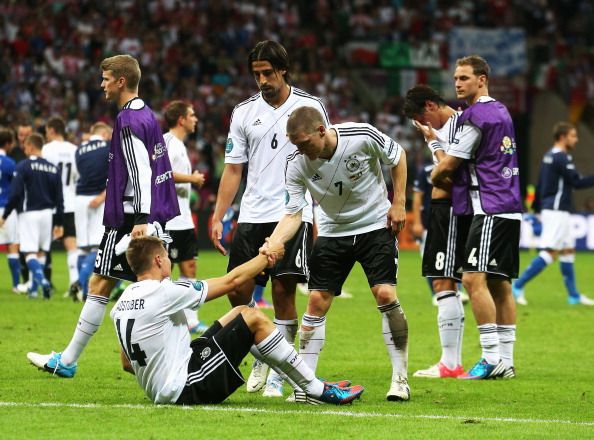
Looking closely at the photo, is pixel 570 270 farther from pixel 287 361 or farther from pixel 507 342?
pixel 287 361

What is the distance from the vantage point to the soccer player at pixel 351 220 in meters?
7.77

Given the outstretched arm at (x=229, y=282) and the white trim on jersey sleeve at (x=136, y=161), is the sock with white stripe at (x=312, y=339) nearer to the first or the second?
the outstretched arm at (x=229, y=282)

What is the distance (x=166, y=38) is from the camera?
105 feet

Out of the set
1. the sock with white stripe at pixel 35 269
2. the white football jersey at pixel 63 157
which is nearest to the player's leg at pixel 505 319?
the sock with white stripe at pixel 35 269

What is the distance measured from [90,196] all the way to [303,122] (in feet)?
28.7

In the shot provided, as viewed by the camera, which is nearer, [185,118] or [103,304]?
[103,304]

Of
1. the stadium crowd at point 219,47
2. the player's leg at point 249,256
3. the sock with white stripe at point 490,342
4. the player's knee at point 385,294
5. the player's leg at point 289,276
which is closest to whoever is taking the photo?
the player's knee at point 385,294

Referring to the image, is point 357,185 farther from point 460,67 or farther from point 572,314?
point 572,314

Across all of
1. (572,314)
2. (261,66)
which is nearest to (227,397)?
(261,66)

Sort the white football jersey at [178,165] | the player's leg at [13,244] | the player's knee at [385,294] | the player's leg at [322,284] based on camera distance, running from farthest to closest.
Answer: the player's leg at [13,244]
the white football jersey at [178,165]
the player's leg at [322,284]
the player's knee at [385,294]

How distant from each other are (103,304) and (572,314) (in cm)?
803

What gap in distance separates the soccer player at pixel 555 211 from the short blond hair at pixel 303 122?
9118mm

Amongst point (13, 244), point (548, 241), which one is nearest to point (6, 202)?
point (13, 244)

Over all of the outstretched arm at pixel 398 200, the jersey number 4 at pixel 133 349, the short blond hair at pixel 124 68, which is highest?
the short blond hair at pixel 124 68
